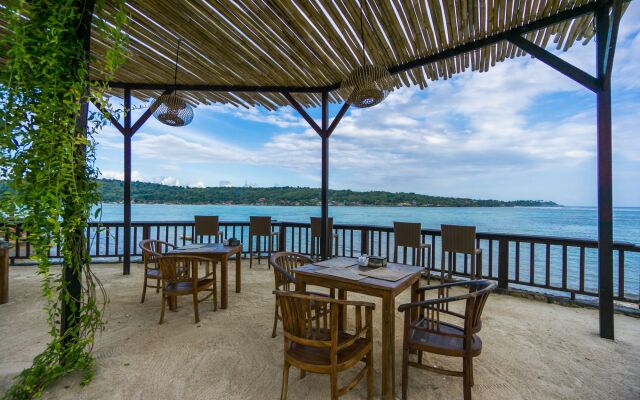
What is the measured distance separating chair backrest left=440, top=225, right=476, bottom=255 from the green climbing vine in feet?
15.1

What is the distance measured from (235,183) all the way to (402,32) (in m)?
11.1

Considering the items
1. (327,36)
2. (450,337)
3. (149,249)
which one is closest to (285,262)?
(450,337)

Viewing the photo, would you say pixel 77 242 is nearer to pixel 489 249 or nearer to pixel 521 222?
pixel 489 249

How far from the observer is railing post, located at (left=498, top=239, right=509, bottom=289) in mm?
4348

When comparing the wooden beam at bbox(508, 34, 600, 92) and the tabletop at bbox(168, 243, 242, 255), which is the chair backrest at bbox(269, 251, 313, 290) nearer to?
the tabletop at bbox(168, 243, 242, 255)

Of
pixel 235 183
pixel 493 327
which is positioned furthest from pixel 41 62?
pixel 235 183

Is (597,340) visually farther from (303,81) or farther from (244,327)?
(303,81)

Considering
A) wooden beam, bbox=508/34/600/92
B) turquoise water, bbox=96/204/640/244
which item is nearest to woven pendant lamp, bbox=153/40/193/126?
turquoise water, bbox=96/204/640/244

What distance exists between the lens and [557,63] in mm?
2949

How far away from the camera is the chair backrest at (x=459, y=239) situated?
14.1 feet

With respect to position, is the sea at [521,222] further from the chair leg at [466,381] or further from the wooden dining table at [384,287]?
the chair leg at [466,381]

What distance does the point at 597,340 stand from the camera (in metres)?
2.80

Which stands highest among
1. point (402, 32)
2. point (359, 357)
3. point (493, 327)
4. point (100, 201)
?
point (402, 32)

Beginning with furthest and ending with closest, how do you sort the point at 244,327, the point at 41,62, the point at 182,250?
the point at 182,250
the point at 244,327
the point at 41,62
